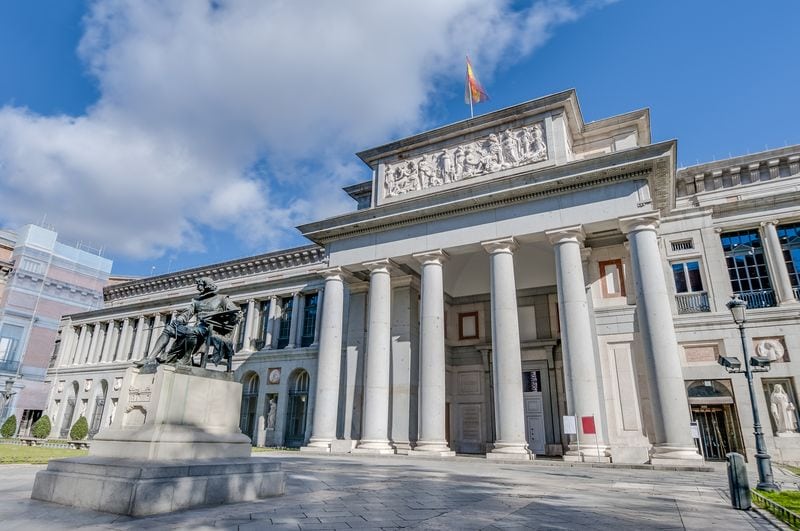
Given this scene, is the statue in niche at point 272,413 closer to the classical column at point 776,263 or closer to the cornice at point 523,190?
the cornice at point 523,190

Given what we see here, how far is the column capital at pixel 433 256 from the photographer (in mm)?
21859

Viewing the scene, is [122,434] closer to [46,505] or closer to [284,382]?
[46,505]

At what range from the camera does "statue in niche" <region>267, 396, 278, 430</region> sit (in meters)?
30.5

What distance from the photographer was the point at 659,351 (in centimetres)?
1652

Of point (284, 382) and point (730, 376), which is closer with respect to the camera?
point (730, 376)

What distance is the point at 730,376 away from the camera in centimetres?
1984

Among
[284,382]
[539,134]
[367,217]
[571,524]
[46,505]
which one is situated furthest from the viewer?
[284,382]

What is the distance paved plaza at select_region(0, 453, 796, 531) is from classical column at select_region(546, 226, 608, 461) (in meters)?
4.96

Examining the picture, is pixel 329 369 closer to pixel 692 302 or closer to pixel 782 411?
pixel 692 302

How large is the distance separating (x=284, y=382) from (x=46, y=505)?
24654 millimetres

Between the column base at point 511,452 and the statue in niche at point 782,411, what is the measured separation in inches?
412

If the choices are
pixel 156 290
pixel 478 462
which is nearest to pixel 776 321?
pixel 478 462

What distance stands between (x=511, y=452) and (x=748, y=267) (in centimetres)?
1450

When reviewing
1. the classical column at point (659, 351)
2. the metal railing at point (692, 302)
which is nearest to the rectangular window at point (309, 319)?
the classical column at point (659, 351)
